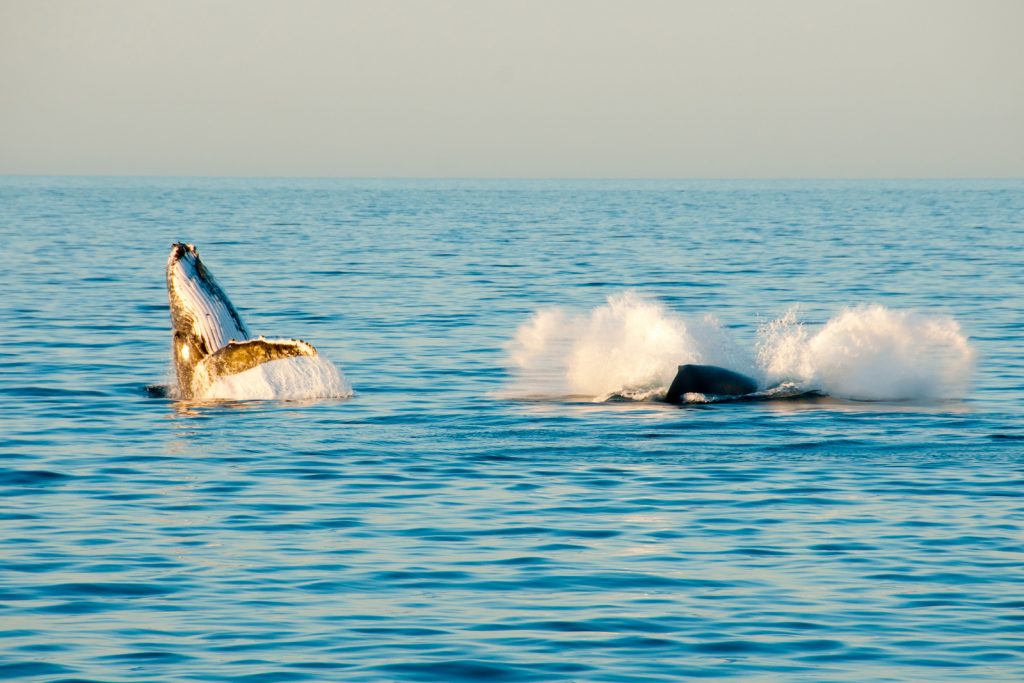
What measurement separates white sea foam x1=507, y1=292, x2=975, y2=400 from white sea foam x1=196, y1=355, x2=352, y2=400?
282 centimetres

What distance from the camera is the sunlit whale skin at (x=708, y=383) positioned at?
79.7 ft

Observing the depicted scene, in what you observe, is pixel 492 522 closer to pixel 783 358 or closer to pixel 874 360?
pixel 783 358

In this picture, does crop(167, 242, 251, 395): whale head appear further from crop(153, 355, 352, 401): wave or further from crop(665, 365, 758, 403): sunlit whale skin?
crop(665, 365, 758, 403): sunlit whale skin

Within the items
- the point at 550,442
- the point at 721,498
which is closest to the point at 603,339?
the point at 550,442

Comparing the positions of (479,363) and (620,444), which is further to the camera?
(479,363)

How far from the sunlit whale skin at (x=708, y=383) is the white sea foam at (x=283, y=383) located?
508cm

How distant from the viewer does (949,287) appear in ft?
153

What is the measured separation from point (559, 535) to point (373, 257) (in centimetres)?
4804

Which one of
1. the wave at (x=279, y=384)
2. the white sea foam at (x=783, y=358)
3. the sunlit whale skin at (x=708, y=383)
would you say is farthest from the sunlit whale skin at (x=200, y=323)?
the sunlit whale skin at (x=708, y=383)

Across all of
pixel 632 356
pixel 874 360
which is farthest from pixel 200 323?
pixel 874 360

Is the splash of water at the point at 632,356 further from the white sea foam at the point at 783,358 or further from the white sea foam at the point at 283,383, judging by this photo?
the white sea foam at the point at 283,383

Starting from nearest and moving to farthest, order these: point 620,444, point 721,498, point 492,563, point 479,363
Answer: point 492,563
point 721,498
point 620,444
point 479,363

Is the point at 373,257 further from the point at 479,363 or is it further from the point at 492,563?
the point at 492,563

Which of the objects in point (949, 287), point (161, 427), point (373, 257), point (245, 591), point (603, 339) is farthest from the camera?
point (373, 257)
